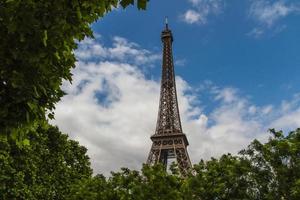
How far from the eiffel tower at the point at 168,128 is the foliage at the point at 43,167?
32.5 meters

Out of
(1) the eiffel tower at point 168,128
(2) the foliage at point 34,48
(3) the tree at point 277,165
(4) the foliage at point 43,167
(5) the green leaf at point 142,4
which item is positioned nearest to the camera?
(5) the green leaf at point 142,4

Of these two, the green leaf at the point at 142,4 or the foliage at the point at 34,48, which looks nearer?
the green leaf at the point at 142,4

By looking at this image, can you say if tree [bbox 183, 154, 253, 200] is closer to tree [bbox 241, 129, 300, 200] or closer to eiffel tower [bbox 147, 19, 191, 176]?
tree [bbox 241, 129, 300, 200]

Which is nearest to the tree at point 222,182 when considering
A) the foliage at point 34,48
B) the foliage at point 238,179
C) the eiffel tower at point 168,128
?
the foliage at point 238,179

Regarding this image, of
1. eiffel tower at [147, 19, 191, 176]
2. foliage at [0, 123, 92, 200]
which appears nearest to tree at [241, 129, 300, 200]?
foliage at [0, 123, 92, 200]

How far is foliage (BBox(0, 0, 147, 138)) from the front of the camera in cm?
651

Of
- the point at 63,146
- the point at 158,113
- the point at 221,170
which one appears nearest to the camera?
the point at 221,170

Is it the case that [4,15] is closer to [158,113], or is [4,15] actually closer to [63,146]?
[63,146]

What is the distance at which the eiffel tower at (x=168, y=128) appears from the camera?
69.8 m

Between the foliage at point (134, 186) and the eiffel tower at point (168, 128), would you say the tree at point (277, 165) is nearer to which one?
the foliage at point (134, 186)

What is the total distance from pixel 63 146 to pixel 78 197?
16.7ft

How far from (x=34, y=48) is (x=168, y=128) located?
69.8 meters

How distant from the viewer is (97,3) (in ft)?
24.3

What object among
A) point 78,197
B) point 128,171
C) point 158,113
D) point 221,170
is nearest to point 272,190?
point 221,170
